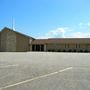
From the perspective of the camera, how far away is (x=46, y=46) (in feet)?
183

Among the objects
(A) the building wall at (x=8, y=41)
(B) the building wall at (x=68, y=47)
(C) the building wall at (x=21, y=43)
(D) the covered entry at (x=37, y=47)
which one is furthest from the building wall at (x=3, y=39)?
(B) the building wall at (x=68, y=47)

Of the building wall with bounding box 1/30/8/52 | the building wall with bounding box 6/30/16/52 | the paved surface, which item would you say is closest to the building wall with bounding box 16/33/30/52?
the building wall with bounding box 6/30/16/52

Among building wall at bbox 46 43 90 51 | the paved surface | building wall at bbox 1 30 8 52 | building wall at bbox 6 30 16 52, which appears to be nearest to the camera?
the paved surface

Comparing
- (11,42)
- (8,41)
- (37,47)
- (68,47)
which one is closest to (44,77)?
(11,42)

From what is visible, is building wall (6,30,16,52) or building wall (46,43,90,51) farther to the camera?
building wall (46,43,90,51)

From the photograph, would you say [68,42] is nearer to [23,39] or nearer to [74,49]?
[74,49]

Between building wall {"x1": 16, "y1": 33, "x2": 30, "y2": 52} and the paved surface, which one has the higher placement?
building wall {"x1": 16, "y1": 33, "x2": 30, "y2": 52}

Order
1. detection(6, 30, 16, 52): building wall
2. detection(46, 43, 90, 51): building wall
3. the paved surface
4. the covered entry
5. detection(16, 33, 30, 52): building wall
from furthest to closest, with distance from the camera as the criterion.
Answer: the covered entry, detection(46, 43, 90, 51): building wall, detection(16, 33, 30, 52): building wall, detection(6, 30, 16, 52): building wall, the paved surface

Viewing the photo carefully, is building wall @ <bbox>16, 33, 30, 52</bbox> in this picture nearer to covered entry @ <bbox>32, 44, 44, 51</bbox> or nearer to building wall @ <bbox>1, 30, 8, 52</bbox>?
building wall @ <bbox>1, 30, 8, 52</bbox>

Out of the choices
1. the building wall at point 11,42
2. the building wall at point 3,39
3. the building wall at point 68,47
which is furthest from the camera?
the building wall at point 68,47

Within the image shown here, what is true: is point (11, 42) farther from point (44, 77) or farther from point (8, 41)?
point (44, 77)

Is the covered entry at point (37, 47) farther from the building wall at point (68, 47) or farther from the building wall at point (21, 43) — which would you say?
the building wall at point (21, 43)

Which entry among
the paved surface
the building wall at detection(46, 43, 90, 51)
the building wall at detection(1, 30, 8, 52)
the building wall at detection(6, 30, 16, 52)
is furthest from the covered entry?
the paved surface

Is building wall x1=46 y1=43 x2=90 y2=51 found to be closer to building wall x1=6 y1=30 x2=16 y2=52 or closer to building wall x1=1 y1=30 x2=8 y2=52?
building wall x1=6 y1=30 x2=16 y2=52
